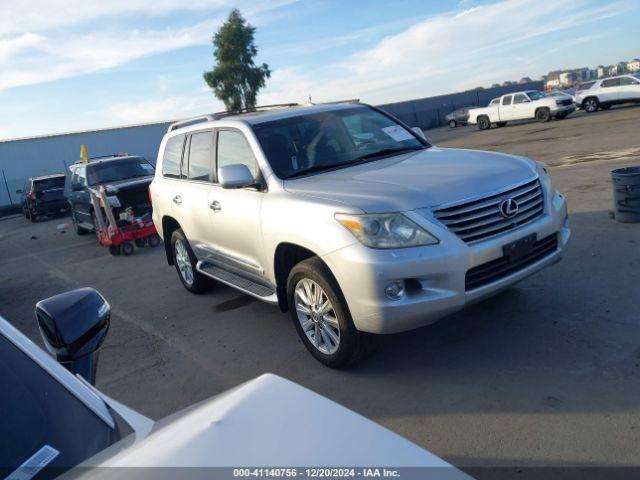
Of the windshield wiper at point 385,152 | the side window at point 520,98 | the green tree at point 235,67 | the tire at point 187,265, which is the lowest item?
the tire at point 187,265

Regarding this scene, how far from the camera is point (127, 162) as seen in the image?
12.5m

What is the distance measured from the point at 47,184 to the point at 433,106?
33.8m

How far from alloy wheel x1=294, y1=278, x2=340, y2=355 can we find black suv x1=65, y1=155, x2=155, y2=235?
24.0 ft

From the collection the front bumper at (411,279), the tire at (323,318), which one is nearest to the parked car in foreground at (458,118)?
the tire at (323,318)

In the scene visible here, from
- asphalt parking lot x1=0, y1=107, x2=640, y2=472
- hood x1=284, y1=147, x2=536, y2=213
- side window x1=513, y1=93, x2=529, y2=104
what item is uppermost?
side window x1=513, y1=93, x2=529, y2=104

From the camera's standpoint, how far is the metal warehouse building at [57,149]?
32.5m

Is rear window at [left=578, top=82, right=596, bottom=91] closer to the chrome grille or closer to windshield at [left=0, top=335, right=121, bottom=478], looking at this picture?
the chrome grille

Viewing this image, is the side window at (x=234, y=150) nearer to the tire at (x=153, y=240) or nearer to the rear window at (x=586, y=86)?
the tire at (x=153, y=240)

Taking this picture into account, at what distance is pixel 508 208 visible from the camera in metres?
4.00

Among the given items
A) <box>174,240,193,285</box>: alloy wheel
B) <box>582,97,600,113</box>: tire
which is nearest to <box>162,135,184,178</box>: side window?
<box>174,240,193,285</box>: alloy wheel

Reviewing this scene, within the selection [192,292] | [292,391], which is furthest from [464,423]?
[192,292]

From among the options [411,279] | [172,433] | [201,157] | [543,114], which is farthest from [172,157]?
[543,114]

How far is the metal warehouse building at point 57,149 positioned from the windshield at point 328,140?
101ft

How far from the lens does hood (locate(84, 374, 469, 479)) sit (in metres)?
1.41
